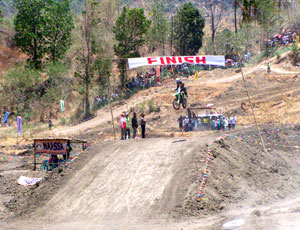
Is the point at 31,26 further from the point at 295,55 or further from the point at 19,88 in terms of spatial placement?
the point at 295,55

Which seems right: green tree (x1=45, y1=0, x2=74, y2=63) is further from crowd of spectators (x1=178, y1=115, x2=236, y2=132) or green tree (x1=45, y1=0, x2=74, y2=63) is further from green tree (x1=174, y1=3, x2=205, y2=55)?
crowd of spectators (x1=178, y1=115, x2=236, y2=132)

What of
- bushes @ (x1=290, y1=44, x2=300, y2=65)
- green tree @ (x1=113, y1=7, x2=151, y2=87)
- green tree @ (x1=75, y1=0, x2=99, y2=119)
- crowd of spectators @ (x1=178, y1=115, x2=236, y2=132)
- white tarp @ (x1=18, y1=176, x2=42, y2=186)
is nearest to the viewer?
white tarp @ (x1=18, y1=176, x2=42, y2=186)

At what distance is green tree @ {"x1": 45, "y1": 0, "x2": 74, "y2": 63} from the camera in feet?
172

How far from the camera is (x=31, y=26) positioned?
52.8 m

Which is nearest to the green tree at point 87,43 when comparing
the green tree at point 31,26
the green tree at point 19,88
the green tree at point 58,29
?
the green tree at point 19,88

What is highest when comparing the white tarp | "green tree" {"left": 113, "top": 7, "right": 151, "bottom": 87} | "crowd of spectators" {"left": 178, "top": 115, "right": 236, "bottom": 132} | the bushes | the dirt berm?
"green tree" {"left": 113, "top": 7, "right": 151, "bottom": 87}

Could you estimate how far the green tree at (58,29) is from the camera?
5231 cm

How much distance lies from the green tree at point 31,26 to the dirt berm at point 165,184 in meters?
39.8

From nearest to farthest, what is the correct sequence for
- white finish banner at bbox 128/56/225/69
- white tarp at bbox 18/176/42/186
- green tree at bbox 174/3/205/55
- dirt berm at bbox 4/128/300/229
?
dirt berm at bbox 4/128/300/229, white tarp at bbox 18/176/42/186, white finish banner at bbox 128/56/225/69, green tree at bbox 174/3/205/55

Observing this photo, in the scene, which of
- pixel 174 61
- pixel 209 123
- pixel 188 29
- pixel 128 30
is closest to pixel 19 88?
pixel 128 30

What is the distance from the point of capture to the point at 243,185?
482 inches

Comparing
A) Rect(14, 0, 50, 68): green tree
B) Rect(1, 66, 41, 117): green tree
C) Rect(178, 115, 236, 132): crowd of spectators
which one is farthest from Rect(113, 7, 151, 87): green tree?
Rect(178, 115, 236, 132): crowd of spectators

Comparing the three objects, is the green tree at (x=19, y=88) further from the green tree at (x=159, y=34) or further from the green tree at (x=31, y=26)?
the green tree at (x=159, y=34)

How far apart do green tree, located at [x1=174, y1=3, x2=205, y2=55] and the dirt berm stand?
126ft
